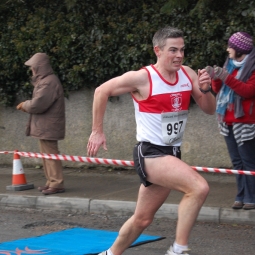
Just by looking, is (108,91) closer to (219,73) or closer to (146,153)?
(146,153)

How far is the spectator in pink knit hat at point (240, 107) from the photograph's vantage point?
718cm

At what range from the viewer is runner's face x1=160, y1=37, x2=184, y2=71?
5.18m

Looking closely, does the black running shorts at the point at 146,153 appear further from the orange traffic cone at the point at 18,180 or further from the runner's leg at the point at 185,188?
the orange traffic cone at the point at 18,180

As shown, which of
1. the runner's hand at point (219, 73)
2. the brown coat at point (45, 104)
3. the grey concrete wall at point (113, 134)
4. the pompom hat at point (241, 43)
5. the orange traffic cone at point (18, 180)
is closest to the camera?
the runner's hand at point (219, 73)

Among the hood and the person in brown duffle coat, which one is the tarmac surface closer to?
the person in brown duffle coat

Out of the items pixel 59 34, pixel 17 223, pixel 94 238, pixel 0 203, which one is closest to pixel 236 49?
pixel 94 238

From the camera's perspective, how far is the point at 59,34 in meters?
11.1

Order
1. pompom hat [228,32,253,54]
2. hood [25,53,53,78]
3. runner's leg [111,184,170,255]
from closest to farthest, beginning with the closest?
1. runner's leg [111,184,170,255]
2. pompom hat [228,32,253,54]
3. hood [25,53,53,78]

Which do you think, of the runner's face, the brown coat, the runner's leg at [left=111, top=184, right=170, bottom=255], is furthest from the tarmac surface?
the runner's face

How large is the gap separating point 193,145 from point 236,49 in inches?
130

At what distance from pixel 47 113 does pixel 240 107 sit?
2.80m

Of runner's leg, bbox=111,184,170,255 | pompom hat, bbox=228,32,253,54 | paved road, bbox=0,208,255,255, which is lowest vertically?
paved road, bbox=0,208,255,255

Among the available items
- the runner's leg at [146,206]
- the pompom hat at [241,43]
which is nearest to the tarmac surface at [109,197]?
the pompom hat at [241,43]

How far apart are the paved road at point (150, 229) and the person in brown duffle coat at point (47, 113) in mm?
640
